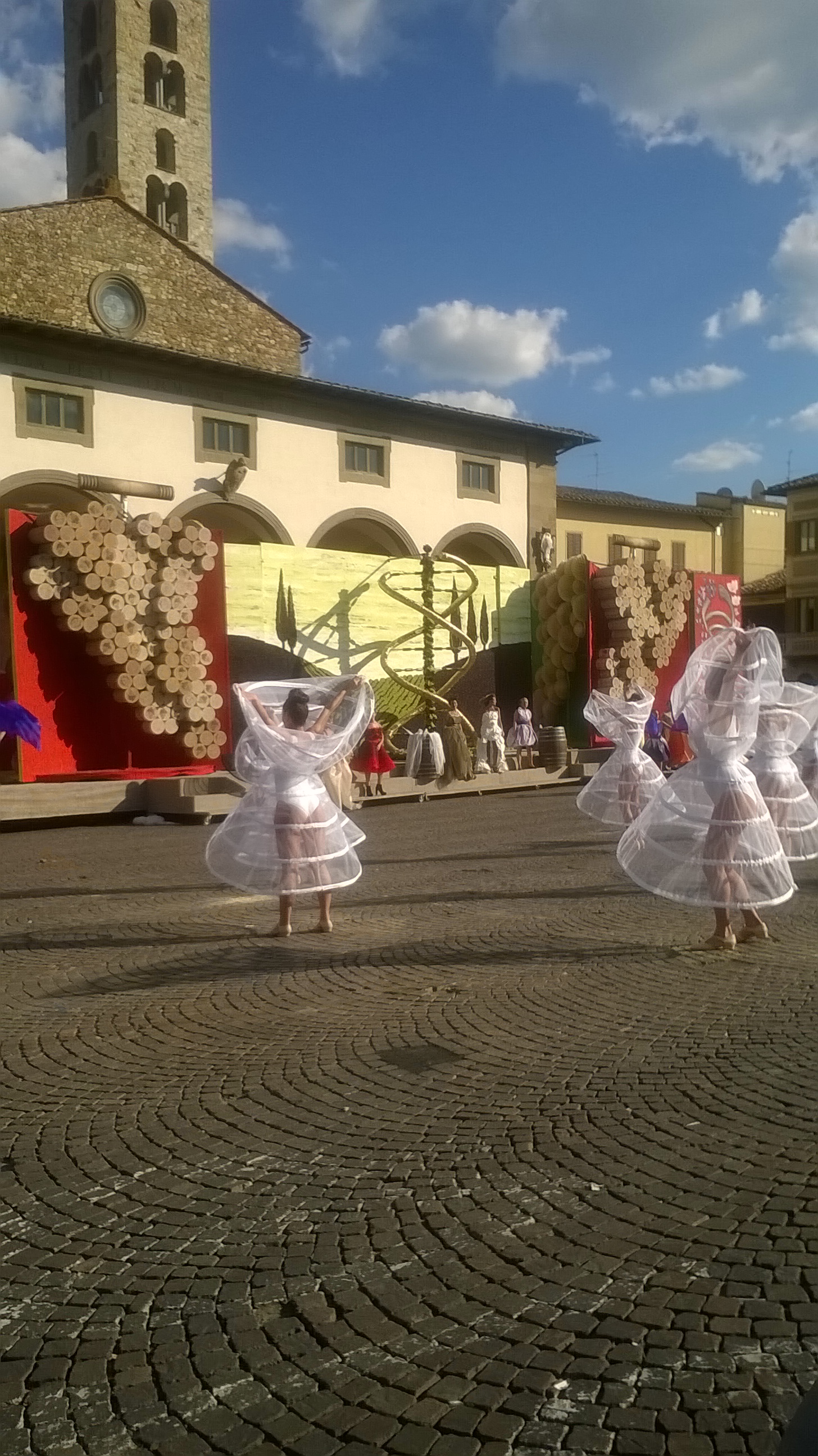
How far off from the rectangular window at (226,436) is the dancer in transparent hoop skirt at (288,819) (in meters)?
19.7

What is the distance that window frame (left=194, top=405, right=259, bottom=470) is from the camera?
27109 mm

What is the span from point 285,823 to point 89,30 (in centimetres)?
4820

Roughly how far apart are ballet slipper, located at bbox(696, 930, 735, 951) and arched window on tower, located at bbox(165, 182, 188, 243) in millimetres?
44048

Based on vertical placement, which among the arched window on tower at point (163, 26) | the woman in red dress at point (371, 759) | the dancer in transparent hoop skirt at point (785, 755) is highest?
the arched window on tower at point (163, 26)

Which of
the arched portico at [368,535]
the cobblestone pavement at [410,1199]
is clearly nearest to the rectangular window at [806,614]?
the arched portico at [368,535]

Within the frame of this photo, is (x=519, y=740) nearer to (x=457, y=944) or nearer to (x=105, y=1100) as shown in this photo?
(x=457, y=944)

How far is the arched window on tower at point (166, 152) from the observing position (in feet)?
151

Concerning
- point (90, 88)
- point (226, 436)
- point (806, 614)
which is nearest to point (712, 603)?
point (226, 436)

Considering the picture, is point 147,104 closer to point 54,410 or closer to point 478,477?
point 478,477

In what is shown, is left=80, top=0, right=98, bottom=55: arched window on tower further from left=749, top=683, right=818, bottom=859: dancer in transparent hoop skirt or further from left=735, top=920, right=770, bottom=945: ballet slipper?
left=735, top=920, right=770, bottom=945: ballet slipper

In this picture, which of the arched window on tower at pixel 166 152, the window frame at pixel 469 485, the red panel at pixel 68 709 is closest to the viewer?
the red panel at pixel 68 709

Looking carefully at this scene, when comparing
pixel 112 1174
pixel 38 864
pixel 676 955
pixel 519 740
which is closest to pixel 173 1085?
pixel 112 1174

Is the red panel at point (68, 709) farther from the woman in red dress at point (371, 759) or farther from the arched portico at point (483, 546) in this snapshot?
the arched portico at point (483, 546)

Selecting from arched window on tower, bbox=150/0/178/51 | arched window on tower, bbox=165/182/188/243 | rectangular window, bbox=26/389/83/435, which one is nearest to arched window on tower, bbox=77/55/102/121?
arched window on tower, bbox=150/0/178/51
